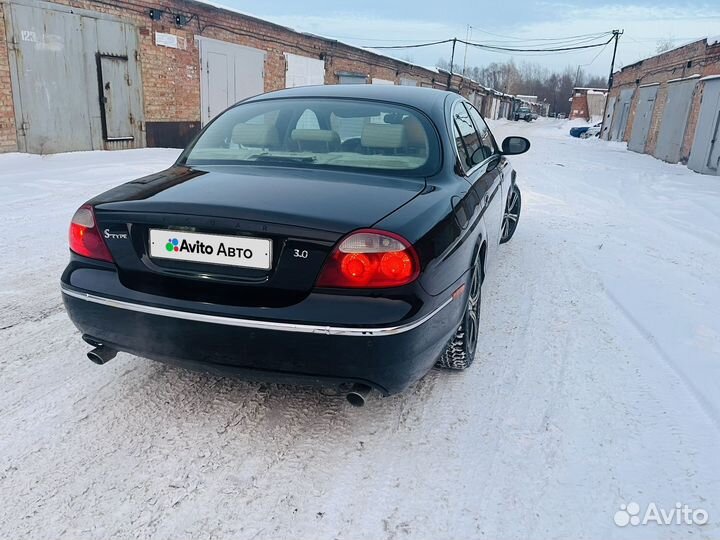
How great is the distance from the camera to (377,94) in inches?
120

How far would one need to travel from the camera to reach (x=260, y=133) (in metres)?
2.87

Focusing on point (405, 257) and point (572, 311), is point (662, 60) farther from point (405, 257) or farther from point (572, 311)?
point (405, 257)

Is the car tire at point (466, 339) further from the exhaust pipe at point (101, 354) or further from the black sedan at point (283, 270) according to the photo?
the exhaust pipe at point (101, 354)

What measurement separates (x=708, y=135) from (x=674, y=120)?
12.5ft

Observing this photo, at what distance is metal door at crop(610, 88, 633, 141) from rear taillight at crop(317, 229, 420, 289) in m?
26.4

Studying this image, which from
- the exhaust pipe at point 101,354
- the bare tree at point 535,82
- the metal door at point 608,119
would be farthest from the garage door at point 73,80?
the bare tree at point 535,82

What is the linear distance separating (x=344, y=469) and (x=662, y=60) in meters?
22.7

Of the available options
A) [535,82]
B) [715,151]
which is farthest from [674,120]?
[535,82]

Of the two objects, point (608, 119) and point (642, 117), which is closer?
point (642, 117)

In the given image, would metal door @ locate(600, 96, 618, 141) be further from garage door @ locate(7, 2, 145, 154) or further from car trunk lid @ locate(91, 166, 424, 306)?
car trunk lid @ locate(91, 166, 424, 306)

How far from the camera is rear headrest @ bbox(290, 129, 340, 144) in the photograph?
2729mm

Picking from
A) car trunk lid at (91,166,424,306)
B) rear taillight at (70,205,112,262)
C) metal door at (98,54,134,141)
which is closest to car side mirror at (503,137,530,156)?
car trunk lid at (91,166,424,306)

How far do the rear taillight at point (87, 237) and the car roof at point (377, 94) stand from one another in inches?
57.0

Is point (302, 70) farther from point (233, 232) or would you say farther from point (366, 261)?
point (366, 261)
